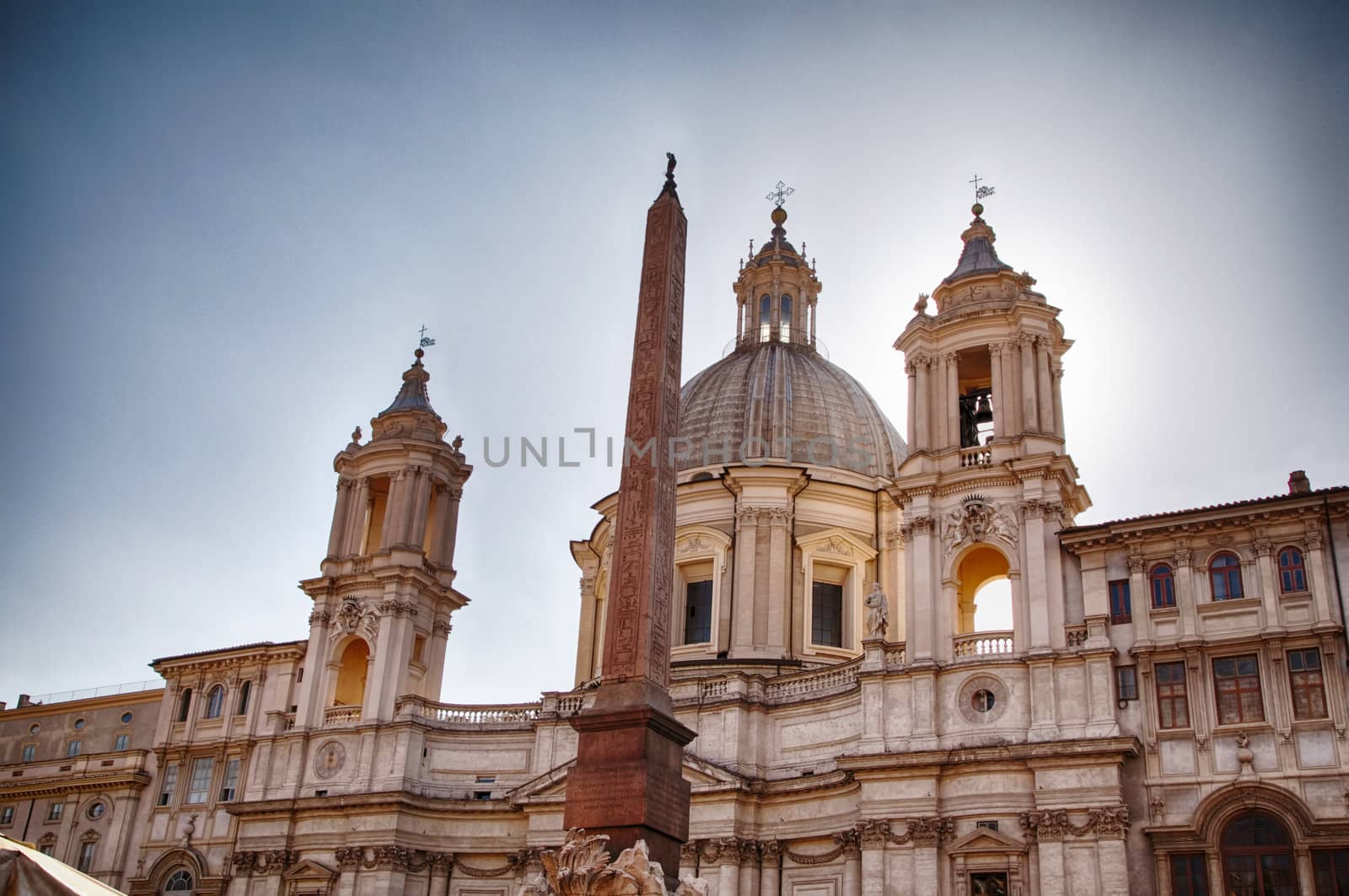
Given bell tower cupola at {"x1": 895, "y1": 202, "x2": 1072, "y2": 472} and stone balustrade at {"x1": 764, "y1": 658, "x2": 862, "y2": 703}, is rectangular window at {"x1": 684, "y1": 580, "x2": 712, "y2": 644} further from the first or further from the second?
bell tower cupola at {"x1": 895, "y1": 202, "x2": 1072, "y2": 472}

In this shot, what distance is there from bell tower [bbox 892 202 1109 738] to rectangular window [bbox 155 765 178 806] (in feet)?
87.4

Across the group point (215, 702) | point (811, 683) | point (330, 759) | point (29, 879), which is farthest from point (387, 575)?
point (29, 879)

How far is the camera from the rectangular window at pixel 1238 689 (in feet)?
99.3

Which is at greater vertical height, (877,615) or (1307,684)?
(877,615)

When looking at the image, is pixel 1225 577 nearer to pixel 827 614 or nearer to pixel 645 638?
pixel 827 614

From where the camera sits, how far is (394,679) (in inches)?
1687

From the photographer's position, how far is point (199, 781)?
45062 millimetres

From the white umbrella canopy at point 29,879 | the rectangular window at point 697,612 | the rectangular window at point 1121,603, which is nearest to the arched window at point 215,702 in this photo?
the rectangular window at point 697,612

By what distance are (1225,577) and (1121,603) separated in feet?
8.46

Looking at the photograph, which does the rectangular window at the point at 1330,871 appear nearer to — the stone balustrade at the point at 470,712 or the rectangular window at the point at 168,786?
the stone balustrade at the point at 470,712

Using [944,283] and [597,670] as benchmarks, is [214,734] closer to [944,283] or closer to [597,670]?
[597,670]

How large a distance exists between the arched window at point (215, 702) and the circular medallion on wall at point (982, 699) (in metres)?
26.7

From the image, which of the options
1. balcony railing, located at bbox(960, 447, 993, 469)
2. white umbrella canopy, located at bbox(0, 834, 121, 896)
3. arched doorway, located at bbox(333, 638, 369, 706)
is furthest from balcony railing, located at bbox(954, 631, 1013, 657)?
white umbrella canopy, located at bbox(0, 834, 121, 896)

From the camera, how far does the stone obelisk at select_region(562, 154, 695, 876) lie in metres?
17.5
